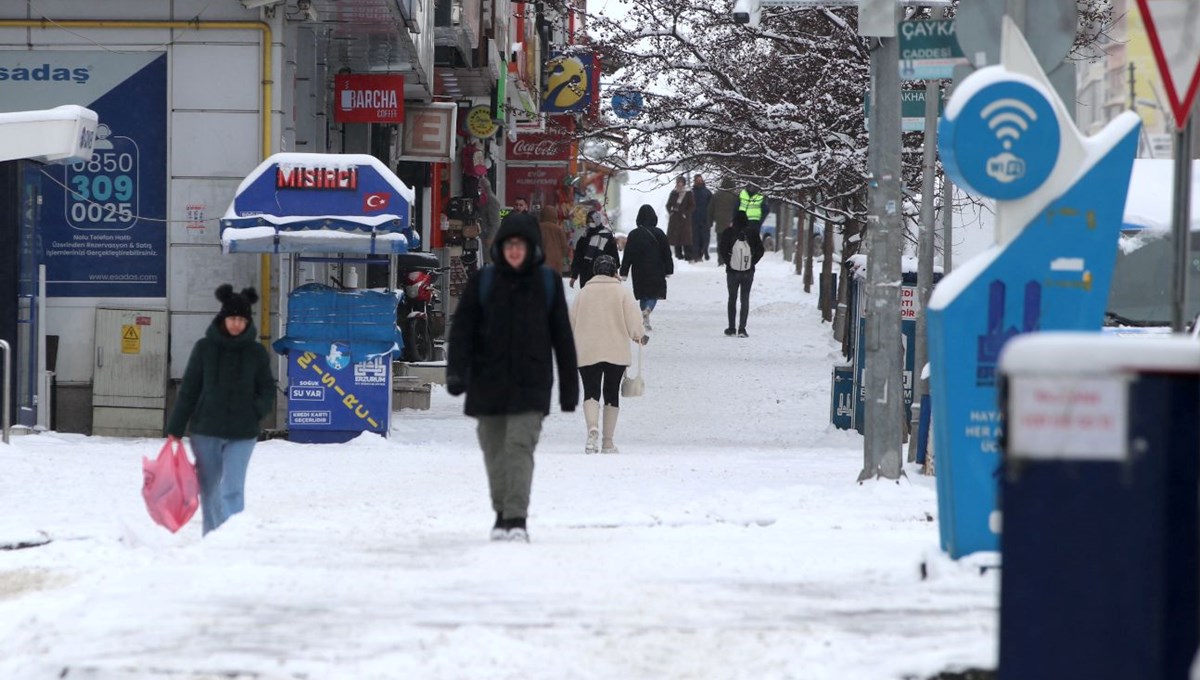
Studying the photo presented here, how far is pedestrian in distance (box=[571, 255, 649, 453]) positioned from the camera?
611 inches

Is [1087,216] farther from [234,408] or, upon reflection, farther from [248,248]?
[248,248]

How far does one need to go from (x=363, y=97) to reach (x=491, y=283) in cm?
1188

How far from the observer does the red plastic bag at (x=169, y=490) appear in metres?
9.48

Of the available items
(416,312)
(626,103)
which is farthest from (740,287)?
(416,312)

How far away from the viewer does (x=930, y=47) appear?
36.2 feet

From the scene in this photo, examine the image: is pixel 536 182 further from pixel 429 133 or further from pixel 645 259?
pixel 429 133

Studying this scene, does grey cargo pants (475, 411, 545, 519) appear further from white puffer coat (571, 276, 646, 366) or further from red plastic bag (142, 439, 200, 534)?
white puffer coat (571, 276, 646, 366)

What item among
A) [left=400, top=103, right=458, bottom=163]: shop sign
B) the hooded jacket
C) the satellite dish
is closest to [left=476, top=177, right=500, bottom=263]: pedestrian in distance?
the hooded jacket

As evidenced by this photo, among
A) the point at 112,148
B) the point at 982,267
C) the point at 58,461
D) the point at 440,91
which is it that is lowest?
the point at 58,461

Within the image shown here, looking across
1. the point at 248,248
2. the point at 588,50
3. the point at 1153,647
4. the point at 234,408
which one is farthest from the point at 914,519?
the point at 588,50

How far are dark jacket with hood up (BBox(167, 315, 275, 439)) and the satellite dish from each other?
13948 mm

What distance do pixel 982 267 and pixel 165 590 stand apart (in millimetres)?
3338

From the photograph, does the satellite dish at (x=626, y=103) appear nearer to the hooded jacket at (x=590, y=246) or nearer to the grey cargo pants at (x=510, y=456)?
the hooded jacket at (x=590, y=246)

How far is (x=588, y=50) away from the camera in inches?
984
